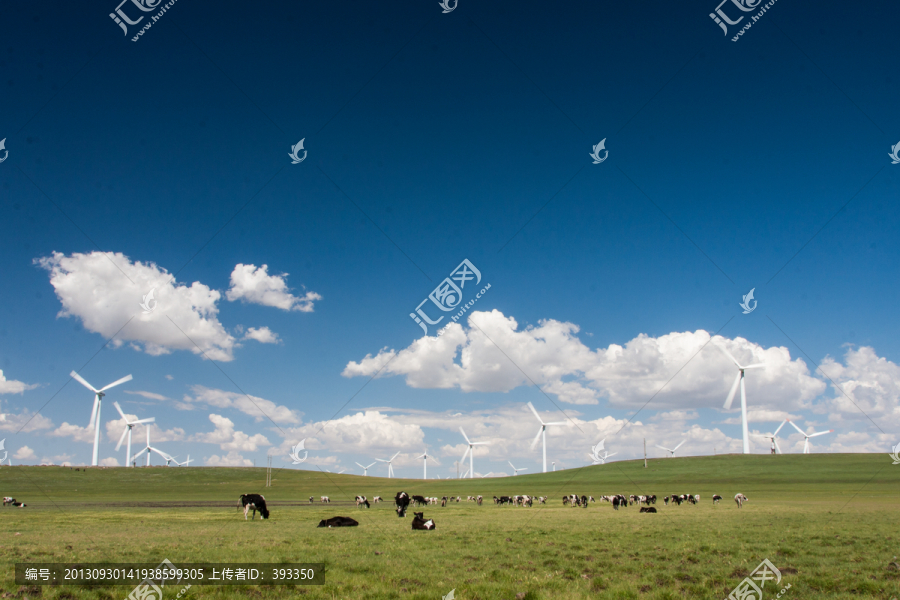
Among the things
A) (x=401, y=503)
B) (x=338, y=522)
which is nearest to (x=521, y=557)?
(x=338, y=522)

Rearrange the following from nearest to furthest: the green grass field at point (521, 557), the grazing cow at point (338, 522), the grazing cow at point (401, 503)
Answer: the green grass field at point (521, 557) < the grazing cow at point (338, 522) < the grazing cow at point (401, 503)

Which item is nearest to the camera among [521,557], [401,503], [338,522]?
[521,557]

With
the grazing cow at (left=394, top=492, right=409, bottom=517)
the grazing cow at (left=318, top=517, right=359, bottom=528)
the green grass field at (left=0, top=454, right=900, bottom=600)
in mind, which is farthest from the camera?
the grazing cow at (left=394, top=492, right=409, bottom=517)

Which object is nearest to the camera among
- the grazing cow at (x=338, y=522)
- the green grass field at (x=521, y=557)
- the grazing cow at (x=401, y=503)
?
the green grass field at (x=521, y=557)

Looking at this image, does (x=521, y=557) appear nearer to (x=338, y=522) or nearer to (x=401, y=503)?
(x=338, y=522)

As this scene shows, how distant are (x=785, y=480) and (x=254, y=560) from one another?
111m

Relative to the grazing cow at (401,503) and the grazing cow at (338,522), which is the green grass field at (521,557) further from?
the grazing cow at (401,503)

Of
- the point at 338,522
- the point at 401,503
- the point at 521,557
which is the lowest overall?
the point at 401,503

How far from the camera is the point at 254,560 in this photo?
44.9 ft

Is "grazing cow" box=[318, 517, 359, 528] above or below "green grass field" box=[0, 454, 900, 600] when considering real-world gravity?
below

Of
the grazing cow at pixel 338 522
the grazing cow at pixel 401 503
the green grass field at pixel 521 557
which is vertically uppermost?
the green grass field at pixel 521 557

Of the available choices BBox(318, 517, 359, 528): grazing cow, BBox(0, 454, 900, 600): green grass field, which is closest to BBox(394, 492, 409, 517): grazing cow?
BBox(318, 517, 359, 528): grazing cow

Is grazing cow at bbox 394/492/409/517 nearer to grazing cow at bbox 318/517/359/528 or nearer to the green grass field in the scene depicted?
grazing cow at bbox 318/517/359/528

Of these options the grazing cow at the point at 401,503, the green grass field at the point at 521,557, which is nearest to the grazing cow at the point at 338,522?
the green grass field at the point at 521,557
